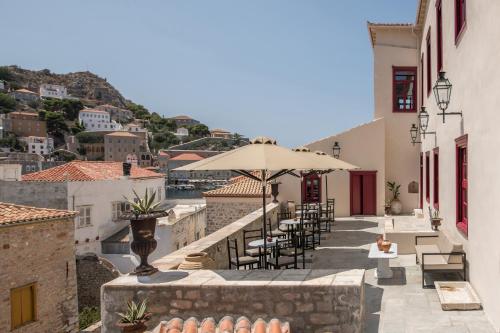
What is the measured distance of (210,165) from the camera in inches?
244

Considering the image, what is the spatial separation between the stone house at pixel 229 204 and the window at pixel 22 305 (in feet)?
29.1

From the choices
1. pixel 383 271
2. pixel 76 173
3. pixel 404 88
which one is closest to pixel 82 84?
pixel 76 173

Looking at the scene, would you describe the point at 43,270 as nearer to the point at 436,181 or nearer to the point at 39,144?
the point at 436,181

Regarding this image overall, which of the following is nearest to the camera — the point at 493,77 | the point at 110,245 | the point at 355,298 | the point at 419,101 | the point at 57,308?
the point at 355,298

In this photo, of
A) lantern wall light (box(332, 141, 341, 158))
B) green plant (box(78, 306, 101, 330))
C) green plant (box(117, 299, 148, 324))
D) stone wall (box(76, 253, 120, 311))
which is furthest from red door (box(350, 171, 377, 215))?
green plant (box(117, 299, 148, 324))

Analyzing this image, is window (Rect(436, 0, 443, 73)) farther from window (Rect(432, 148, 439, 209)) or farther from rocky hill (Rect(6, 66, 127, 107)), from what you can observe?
rocky hill (Rect(6, 66, 127, 107))

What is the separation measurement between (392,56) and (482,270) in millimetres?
14936

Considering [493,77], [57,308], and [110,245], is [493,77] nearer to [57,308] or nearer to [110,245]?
[57,308]

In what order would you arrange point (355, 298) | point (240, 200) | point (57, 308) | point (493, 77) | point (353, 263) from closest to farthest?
point (355, 298)
point (493, 77)
point (353, 263)
point (57, 308)
point (240, 200)

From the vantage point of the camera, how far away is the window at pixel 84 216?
87.2ft

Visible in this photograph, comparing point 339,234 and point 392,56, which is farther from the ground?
point 392,56

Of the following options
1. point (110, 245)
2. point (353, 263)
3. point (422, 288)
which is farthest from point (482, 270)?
point (110, 245)

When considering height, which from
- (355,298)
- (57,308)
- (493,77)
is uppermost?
(493,77)

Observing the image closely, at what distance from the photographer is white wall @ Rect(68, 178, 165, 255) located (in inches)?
1035
